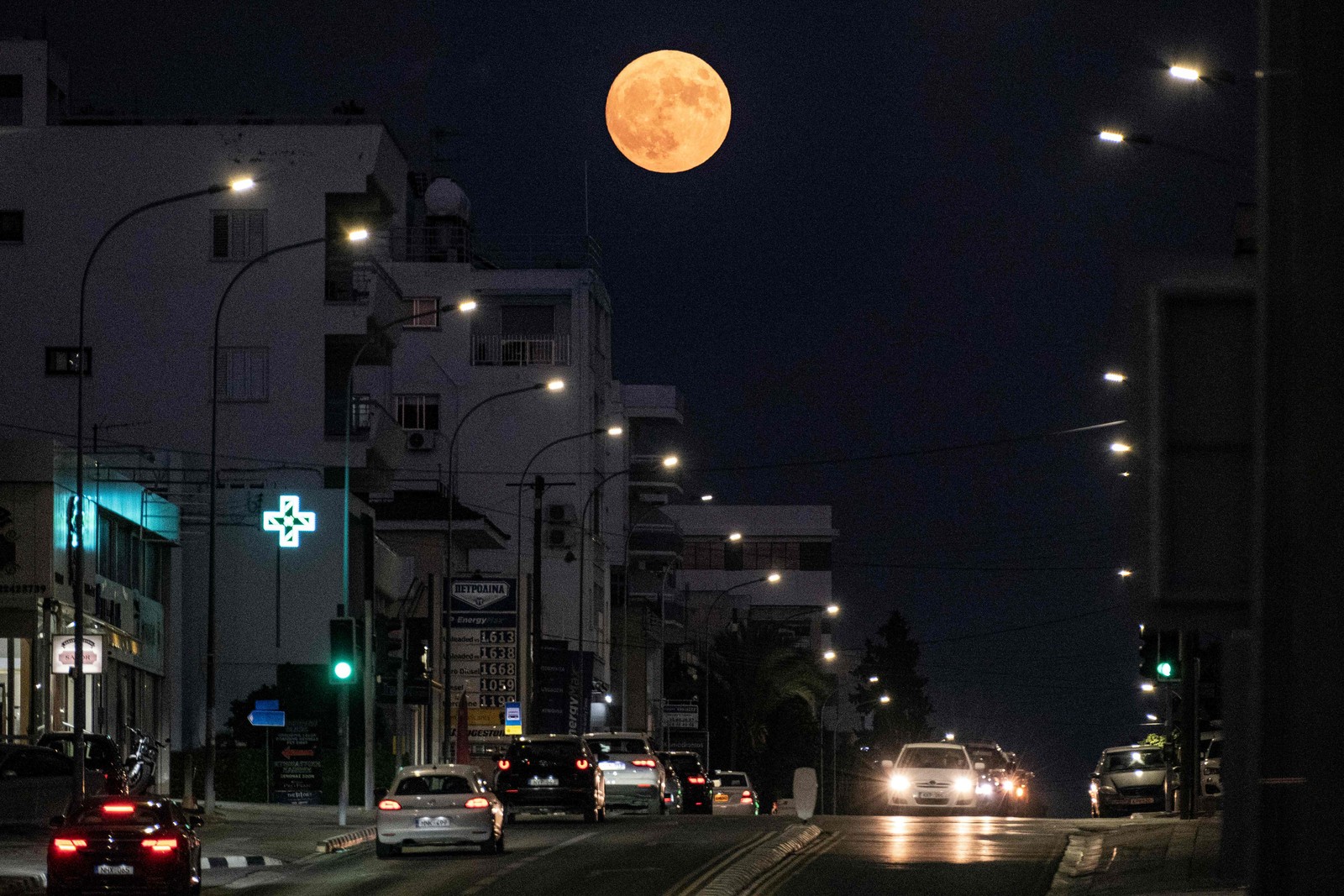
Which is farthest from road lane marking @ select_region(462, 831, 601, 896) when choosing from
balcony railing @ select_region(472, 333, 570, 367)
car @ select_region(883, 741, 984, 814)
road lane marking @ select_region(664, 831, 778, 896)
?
balcony railing @ select_region(472, 333, 570, 367)

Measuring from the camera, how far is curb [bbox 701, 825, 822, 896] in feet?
81.2

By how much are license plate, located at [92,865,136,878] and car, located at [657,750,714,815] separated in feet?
99.8

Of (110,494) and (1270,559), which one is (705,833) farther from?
(1270,559)

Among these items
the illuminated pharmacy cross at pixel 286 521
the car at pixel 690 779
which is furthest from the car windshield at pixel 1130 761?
the illuminated pharmacy cross at pixel 286 521

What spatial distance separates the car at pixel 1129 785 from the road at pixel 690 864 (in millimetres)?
10814

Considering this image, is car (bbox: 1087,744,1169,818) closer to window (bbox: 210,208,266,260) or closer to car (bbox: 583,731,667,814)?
car (bbox: 583,731,667,814)

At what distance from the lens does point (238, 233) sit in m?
66.7

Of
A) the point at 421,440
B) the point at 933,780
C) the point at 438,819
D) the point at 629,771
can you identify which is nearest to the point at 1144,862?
the point at 438,819

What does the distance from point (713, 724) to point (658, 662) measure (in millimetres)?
6351

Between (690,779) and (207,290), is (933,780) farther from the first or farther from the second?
(207,290)

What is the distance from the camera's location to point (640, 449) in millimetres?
112062

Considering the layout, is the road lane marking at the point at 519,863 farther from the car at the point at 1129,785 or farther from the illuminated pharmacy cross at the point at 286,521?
the illuminated pharmacy cross at the point at 286,521

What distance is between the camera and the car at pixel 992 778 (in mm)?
47188

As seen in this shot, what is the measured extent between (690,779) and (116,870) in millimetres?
31593
